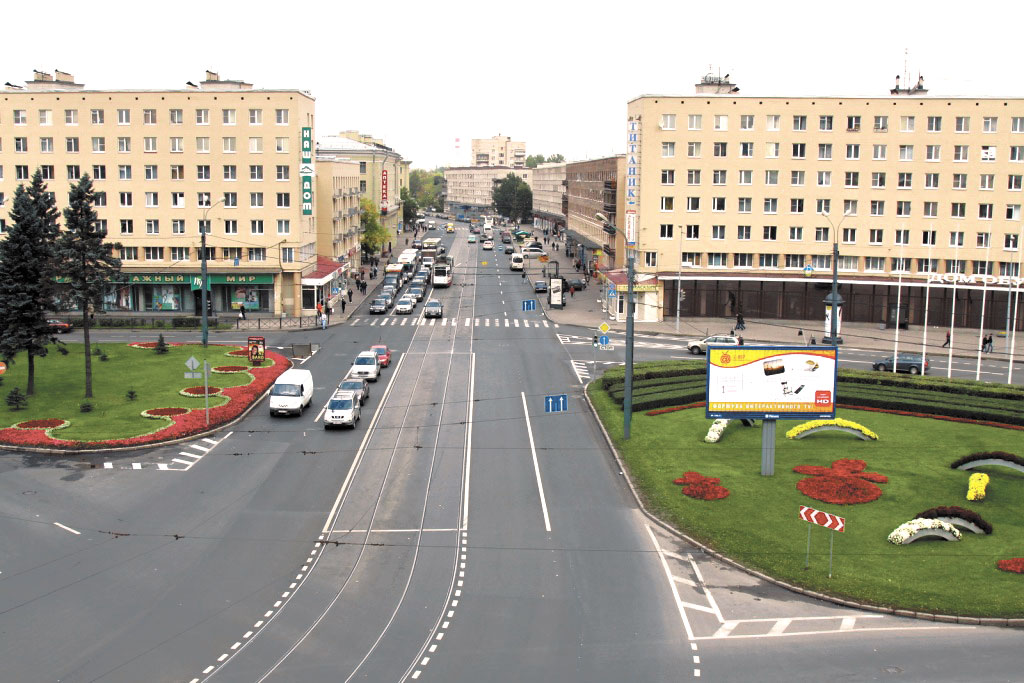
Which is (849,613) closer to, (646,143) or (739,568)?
(739,568)

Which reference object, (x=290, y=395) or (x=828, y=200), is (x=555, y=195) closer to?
(x=828, y=200)

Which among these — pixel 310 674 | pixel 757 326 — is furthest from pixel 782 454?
pixel 757 326

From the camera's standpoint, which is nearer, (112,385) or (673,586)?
(673,586)

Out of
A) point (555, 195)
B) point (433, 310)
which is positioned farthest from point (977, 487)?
point (555, 195)

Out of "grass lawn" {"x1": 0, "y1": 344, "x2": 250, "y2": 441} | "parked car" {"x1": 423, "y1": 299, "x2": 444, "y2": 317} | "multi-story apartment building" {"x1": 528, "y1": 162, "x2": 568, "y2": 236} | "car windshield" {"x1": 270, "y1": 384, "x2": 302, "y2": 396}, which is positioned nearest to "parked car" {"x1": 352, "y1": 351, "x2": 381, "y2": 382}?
"grass lawn" {"x1": 0, "y1": 344, "x2": 250, "y2": 441}

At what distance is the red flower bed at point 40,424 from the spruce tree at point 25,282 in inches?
175

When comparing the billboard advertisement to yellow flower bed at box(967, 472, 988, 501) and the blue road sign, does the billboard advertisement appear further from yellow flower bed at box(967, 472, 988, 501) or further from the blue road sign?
the blue road sign

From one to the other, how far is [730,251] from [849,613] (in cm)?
5933

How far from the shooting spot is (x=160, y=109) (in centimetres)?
8138

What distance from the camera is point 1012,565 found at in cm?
2802

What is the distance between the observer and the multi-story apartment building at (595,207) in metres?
106

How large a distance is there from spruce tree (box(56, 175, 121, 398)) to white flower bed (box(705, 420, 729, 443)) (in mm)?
30940

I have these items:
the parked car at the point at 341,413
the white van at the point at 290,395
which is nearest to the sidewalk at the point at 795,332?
the white van at the point at 290,395

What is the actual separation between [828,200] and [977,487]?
50.9 metres
